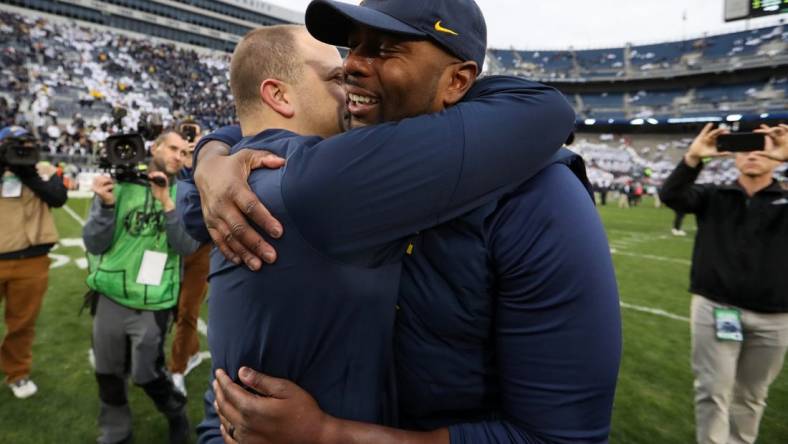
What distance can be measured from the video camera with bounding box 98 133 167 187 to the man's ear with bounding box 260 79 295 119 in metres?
2.22

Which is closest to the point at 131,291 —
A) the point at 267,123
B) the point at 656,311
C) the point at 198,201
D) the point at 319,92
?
the point at 198,201

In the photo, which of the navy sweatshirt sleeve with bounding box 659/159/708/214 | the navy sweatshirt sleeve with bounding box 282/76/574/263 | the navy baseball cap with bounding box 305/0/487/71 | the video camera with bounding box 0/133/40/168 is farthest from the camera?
the video camera with bounding box 0/133/40/168

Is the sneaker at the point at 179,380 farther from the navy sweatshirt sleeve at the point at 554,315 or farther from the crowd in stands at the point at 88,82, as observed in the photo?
the crowd in stands at the point at 88,82

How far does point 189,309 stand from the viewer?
4.49 metres

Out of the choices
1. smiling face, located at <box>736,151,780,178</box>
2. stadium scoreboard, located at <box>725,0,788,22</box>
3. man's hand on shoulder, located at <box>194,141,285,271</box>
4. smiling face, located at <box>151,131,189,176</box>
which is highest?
stadium scoreboard, located at <box>725,0,788,22</box>

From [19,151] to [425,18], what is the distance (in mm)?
4523

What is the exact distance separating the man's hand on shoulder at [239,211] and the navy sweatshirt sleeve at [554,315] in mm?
498

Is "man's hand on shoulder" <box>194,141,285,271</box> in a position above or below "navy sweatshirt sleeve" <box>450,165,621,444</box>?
above

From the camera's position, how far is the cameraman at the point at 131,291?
3127mm

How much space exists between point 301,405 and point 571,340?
2.00 ft

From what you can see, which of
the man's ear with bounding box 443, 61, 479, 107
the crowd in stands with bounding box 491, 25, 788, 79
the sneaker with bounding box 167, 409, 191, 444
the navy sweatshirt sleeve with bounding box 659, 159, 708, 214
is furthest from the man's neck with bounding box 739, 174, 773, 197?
the crowd in stands with bounding box 491, 25, 788, 79

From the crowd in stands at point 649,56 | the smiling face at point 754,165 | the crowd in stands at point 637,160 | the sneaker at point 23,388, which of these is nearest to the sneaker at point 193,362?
the sneaker at point 23,388

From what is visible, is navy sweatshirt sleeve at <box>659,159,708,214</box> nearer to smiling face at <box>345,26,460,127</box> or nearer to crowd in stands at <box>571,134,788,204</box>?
smiling face at <box>345,26,460,127</box>

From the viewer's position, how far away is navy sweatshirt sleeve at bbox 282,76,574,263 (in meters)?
0.92
